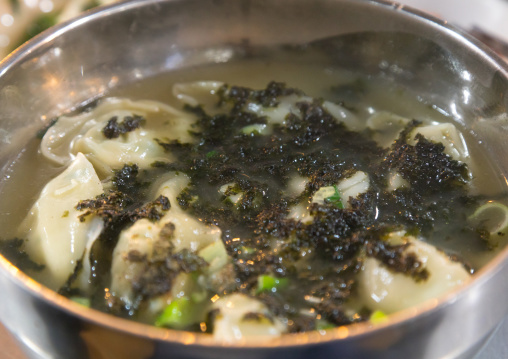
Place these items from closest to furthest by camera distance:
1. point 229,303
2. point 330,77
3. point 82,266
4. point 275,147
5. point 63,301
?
point 63,301, point 229,303, point 82,266, point 275,147, point 330,77

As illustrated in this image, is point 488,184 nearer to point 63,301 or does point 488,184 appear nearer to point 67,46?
point 63,301

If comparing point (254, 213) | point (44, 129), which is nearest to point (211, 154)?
point (254, 213)

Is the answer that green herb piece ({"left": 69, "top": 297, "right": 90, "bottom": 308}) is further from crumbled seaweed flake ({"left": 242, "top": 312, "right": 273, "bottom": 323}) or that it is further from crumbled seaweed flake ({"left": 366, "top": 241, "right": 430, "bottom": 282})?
crumbled seaweed flake ({"left": 366, "top": 241, "right": 430, "bottom": 282})

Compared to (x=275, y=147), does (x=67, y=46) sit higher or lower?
lower

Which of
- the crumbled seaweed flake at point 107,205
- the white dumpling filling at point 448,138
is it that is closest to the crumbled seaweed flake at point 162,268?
the crumbled seaweed flake at point 107,205

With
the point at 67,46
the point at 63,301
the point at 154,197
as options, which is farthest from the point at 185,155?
the point at 63,301

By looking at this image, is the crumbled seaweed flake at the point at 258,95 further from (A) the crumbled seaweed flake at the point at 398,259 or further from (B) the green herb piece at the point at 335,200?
(A) the crumbled seaweed flake at the point at 398,259
